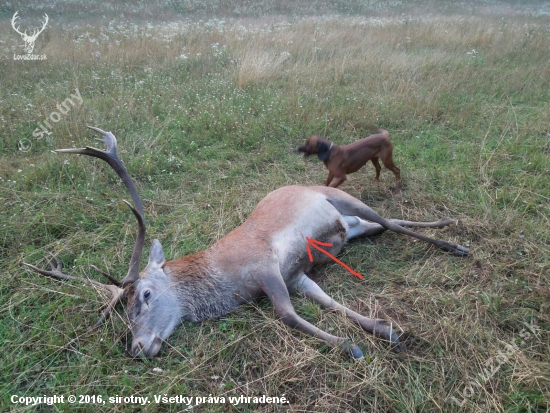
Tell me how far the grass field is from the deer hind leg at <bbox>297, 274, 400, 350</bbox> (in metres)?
0.09

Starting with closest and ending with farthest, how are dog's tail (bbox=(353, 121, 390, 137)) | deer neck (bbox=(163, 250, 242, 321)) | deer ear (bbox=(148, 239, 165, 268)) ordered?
deer neck (bbox=(163, 250, 242, 321)) → deer ear (bbox=(148, 239, 165, 268)) → dog's tail (bbox=(353, 121, 390, 137))

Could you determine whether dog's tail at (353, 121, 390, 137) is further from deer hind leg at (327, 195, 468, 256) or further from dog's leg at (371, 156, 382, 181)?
deer hind leg at (327, 195, 468, 256)

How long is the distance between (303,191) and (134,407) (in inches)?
98.1

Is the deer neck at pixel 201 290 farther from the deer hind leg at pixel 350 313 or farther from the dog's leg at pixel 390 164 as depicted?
the dog's leg at pixel 390 164

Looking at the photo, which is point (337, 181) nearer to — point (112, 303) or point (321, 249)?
point (321, 249)

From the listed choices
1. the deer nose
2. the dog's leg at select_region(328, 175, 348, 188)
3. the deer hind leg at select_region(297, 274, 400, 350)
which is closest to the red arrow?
the deer hind leg at select_region(297, 274, 400, 350)

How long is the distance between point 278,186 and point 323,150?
0.76 meters

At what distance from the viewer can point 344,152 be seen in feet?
15.9

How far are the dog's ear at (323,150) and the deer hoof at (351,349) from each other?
8.18 feet

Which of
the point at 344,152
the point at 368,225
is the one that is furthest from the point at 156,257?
the point at 344,152

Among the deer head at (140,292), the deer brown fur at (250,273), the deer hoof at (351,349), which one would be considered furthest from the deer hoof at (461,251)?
the deer head at (140,292)

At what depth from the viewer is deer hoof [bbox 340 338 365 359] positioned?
116 inches

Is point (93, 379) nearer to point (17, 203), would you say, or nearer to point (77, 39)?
point (17, 203)

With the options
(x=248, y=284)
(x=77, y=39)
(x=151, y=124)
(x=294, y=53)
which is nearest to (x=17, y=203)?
(x=151, y=124)
